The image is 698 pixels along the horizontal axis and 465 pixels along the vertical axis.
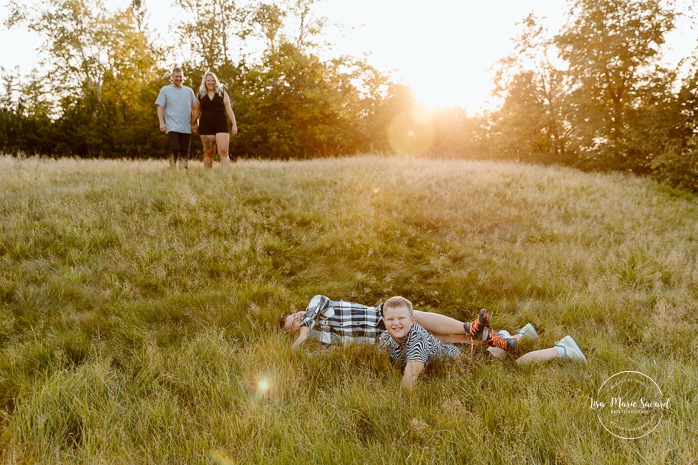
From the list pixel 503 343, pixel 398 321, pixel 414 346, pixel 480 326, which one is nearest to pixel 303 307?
Answer: pixel 398 321

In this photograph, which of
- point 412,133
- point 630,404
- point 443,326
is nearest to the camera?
point 630,404

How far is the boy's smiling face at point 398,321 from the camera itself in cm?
363

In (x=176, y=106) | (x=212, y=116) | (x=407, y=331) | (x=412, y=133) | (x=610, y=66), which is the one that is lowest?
(x=407, y=331)

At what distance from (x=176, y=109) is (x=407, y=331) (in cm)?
804

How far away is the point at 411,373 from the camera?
3326 millimetres

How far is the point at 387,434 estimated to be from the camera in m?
2.57

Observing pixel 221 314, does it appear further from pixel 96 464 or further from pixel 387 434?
pixel 387 434

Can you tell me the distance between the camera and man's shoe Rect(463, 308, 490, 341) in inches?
147

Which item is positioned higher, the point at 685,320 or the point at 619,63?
the point at 619,63

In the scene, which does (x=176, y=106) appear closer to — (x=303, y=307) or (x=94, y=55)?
(x=303, y=307)

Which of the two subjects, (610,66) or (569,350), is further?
(610,66)

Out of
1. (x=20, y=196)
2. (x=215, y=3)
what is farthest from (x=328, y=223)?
(x=215, y=3)

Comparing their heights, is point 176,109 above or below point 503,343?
above

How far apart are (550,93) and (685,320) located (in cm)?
2210
